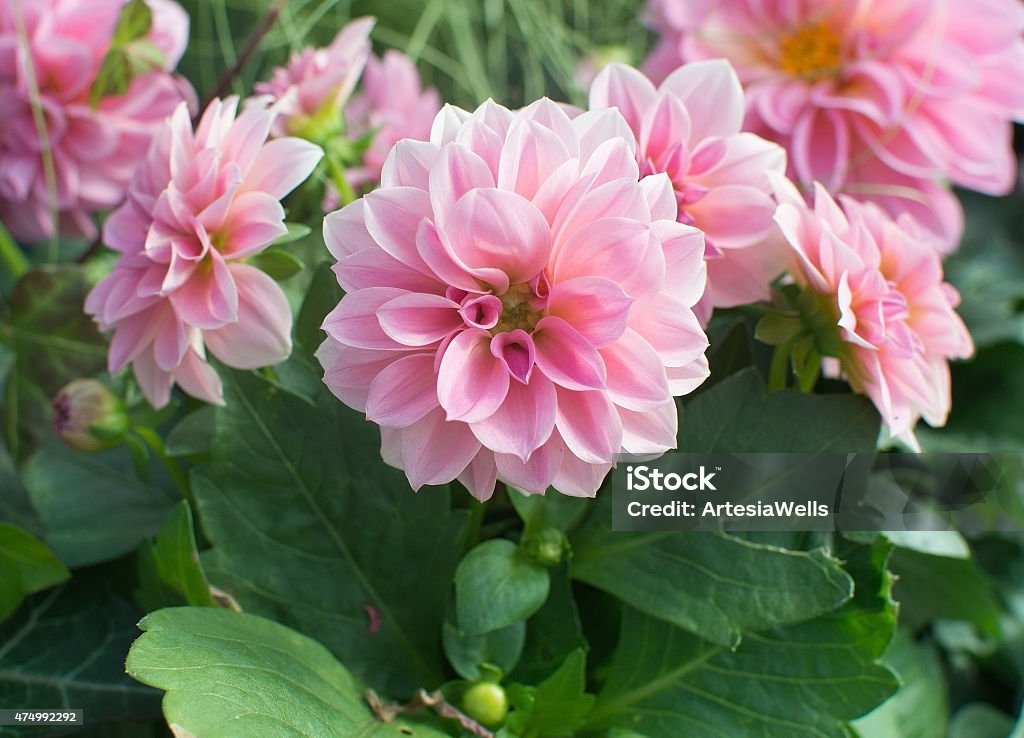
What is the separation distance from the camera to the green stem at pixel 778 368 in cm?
40

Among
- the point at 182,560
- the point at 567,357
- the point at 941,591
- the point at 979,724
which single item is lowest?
the point at 979,724

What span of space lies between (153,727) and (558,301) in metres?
0.28

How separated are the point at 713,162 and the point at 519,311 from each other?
10 cm

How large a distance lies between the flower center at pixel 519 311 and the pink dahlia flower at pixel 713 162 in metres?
0.07

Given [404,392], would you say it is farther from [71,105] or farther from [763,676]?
[71,105]

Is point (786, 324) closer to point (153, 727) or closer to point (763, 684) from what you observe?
point (763, 684)

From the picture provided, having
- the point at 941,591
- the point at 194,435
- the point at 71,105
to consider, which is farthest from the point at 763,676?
the point at 71,105

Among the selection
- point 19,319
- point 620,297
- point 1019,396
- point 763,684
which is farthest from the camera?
point 1019,396

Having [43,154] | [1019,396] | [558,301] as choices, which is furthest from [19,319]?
[1019,396]

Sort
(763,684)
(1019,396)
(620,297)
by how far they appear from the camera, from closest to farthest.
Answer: (620,297)
(763,684)
(1019,396)

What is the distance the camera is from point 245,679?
1.03 ft

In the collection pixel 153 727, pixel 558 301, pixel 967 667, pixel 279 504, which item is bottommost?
pixel 967 667

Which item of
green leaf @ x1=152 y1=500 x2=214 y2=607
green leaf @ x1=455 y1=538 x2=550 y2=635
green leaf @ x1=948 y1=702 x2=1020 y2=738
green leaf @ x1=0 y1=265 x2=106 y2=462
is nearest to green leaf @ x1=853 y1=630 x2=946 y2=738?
green leaf @ x1=948 y1=702 x2=1020 y2=738

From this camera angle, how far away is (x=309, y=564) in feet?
1.30
